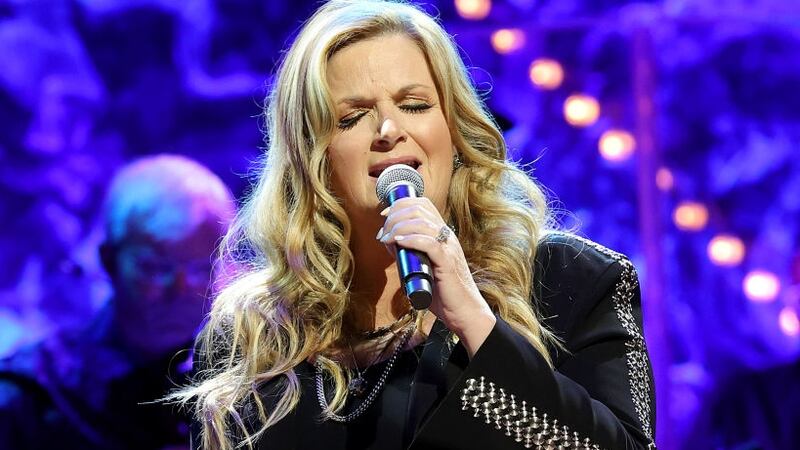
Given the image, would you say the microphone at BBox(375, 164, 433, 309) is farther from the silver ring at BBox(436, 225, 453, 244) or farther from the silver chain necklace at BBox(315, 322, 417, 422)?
the silver chain necklace at BBox(315, 322, 417, 422)

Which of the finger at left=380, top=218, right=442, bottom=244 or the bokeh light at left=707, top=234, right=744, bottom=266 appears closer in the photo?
the finger at left=380, top=218, right=442, bottom=244

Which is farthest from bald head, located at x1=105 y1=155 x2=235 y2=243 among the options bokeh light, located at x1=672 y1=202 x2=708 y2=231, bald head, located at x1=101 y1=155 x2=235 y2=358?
bokeh light, located at x1=672 y1=202 x2=708 y2=231

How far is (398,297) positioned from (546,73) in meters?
2.07

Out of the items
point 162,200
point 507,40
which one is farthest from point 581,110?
point 162,200

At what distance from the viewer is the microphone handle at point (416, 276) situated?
133 centimetres

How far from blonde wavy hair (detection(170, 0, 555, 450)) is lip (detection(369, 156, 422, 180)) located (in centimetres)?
14

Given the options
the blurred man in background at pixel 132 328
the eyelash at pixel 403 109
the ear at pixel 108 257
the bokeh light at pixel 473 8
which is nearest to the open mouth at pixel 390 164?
the eyelash at pixel 403 109

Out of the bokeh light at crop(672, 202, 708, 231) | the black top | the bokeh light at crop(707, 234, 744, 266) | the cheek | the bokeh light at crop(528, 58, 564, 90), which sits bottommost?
the black top

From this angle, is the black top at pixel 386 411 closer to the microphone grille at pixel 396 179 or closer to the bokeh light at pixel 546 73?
the microphone grille at pixel 396 179

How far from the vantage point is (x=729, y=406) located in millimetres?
3801

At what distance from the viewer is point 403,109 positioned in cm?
182

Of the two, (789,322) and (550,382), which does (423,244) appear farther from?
(789,322)

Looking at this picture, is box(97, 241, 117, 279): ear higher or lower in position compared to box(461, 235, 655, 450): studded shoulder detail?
higher

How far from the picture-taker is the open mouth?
173 cm
